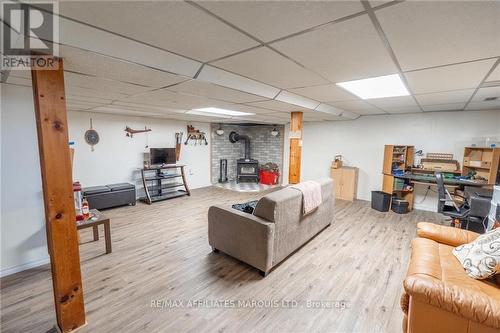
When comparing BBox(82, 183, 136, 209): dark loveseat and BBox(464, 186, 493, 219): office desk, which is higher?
BBox(464, 186, 493, 219): office desk

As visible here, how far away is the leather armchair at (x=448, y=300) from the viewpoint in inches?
51.5

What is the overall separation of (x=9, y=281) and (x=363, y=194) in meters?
6.31

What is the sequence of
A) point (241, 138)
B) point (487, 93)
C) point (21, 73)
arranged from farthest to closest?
point (241, 138), point (487, 93), point (21, 73)

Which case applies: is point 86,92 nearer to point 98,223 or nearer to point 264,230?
point 98,223

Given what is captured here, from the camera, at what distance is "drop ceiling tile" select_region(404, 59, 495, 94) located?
1.76m

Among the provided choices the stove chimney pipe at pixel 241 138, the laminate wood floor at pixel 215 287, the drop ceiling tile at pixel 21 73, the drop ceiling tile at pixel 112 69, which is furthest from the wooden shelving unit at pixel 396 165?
the drop ceiling tile at pixel 21 73

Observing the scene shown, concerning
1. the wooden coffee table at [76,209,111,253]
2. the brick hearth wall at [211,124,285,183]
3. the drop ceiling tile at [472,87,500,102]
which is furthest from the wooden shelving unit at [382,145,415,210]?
the wooden coffee table at [76,209,111,253]

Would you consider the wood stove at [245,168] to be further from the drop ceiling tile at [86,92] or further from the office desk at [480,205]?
the office desk at [480,205]

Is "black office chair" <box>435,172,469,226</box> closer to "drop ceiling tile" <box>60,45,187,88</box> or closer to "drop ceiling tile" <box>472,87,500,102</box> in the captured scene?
"drop ceiling tile" <box>472,87,500,102</box>

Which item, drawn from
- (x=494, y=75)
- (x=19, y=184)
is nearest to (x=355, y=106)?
(x=494, y=75)

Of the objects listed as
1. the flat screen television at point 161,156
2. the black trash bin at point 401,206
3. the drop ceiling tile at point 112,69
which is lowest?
the black trash bin at point 401,206

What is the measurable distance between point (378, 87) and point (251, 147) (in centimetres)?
576

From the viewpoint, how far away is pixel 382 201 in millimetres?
4699

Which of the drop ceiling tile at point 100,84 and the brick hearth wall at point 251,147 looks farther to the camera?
the brick hearth wall at point 251,147
